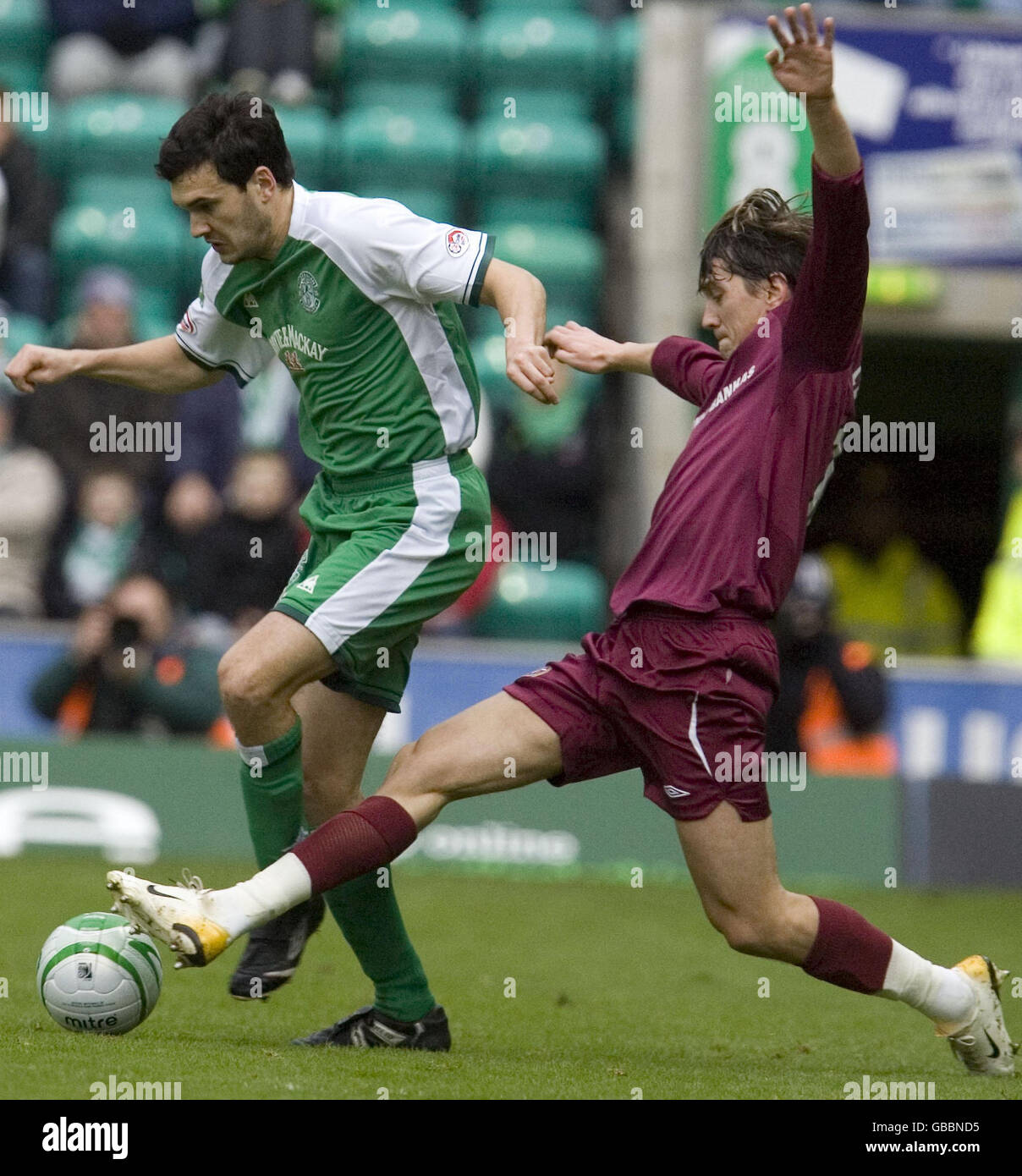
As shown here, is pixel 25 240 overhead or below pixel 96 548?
overhead

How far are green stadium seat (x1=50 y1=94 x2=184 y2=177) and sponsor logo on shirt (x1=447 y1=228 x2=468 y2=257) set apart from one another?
353 inches

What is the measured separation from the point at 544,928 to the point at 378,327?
3742 millimetres

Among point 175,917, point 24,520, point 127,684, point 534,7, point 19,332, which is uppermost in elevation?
point 534,7

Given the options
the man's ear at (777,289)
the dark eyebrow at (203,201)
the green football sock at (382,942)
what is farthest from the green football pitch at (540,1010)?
the dark eyebrow at (203,201)

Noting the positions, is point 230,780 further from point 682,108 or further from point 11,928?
point 682,108

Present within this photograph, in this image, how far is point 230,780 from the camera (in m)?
9.88

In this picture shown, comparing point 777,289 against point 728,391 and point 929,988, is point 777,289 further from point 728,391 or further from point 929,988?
point 929,988

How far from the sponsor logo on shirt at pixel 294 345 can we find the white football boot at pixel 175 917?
1535 mm

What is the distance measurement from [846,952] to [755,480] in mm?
1246

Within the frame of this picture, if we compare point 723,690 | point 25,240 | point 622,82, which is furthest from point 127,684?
point 622,82

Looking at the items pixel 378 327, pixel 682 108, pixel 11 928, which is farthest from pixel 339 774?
pixel 682 108

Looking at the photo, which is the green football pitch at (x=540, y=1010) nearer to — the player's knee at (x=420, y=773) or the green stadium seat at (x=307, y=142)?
the player's knee at (x=420, y=773)

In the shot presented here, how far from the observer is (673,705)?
4887mm

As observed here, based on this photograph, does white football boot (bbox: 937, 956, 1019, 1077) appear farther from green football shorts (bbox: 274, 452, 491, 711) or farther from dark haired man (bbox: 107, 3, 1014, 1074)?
green football shorts (bbox: 274, 452, 491, 711)
